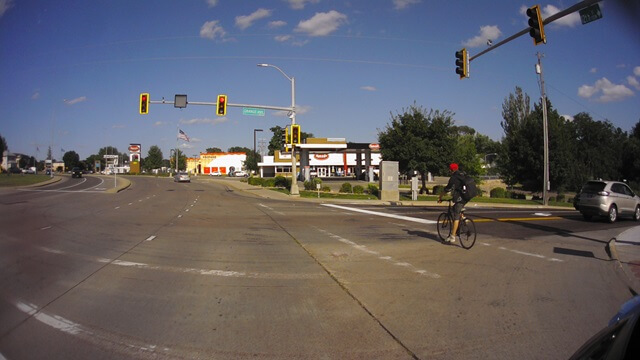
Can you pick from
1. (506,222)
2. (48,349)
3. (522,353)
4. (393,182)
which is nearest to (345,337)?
(522,353)

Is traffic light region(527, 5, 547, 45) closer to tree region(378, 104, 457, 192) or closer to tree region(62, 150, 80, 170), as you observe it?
tree region(378, 104, 457, 192)

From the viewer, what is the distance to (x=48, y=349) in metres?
4.33

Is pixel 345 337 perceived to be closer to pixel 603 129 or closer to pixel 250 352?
pixel 250 352

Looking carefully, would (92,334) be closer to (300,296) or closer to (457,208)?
(300,296)

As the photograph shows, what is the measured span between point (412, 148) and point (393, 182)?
6088mm

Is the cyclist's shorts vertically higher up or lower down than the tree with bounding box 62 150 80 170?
lower down

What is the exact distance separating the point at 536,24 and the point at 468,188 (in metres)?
6.98

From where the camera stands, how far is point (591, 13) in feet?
37.2

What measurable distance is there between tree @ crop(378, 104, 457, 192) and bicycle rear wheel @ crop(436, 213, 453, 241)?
23.2 metres

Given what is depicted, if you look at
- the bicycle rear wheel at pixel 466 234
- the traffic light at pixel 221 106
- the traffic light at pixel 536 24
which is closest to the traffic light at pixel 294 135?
the traffic light at pixel 221 106

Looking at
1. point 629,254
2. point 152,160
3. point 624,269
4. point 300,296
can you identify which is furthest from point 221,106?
point 152,160

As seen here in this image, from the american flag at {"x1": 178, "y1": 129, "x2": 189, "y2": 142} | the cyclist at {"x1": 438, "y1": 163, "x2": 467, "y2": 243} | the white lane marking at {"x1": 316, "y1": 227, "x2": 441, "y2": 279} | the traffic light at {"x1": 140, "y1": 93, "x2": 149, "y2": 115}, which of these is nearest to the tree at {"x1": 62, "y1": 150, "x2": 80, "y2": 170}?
the american flag at {"x1": 178, "y1": 129, "x2": 189, "y2": 142}

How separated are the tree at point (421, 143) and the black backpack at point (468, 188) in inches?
972

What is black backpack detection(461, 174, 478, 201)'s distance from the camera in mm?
10227
